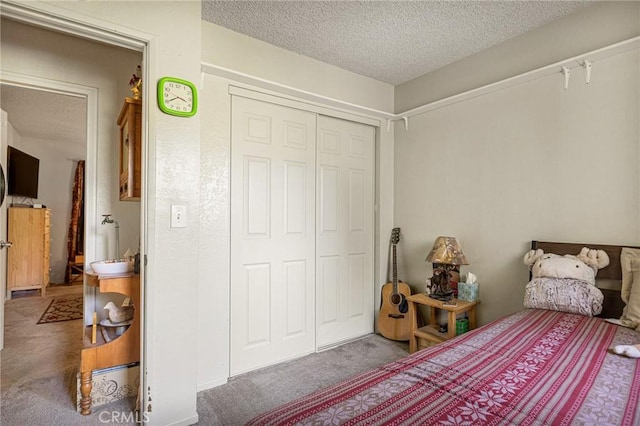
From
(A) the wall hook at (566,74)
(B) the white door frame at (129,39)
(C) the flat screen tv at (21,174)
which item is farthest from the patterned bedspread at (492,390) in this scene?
(C) the flat screen tv at (21,174)

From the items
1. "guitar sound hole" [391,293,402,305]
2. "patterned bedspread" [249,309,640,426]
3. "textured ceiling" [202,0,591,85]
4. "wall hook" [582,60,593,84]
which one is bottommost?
"guitar sound hole" [391,293,402,305]

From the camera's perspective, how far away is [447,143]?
114 inches

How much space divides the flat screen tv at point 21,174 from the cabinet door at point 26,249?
1.06 ft

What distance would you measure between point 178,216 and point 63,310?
361cm

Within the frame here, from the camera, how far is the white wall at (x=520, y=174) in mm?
1958

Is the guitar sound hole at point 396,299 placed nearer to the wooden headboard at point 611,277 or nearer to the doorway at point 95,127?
the wooden headboard at point 611,277

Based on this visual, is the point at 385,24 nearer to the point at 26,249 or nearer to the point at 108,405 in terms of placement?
the point at 108,405

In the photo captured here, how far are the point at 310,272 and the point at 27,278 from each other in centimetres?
475

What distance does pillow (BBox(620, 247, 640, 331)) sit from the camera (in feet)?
5.35

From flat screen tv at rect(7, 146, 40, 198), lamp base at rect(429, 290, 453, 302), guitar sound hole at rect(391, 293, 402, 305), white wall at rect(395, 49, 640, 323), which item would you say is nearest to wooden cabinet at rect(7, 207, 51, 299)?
flat screen tv at rect(7, 146, 40, 198)

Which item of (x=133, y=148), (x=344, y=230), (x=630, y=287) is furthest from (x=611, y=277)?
(x=133, y=148)

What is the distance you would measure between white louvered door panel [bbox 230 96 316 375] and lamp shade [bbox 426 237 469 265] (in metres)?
1.02

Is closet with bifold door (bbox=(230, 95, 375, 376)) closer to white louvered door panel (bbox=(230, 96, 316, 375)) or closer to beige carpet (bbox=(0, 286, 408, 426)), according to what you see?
white louvered door panel (bbox=(230, 96, 316, 375))

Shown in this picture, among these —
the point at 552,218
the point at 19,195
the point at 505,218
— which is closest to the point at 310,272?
the point at 505,218
